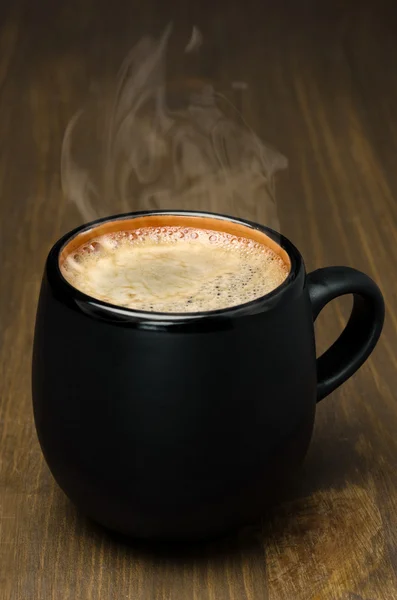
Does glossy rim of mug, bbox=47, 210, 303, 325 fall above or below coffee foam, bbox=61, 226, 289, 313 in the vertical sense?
above

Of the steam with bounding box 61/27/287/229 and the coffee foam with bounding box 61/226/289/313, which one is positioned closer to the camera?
the coffee foam with bounding box 61/226/289/313

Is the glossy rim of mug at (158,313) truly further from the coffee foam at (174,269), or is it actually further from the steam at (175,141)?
the steam at (175,141)

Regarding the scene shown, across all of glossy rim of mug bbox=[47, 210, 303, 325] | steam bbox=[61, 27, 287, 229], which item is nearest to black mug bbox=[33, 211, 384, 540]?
glossy rim of mug bbox=[47, 210, 303, 325]

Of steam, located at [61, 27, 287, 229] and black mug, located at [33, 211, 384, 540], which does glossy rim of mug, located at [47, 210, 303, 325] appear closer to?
black mug, located at [33, 211, 384, 540]

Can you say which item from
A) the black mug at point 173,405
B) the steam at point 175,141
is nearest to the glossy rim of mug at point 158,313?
the black mug at point 173,405

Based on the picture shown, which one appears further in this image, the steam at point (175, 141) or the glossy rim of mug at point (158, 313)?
the steam at point (175, 141)

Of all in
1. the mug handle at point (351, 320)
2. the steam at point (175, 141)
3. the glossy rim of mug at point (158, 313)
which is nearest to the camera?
the glossy rim of mug at point (158, 313)

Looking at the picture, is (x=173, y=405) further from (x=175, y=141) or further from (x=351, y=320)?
(x=175, y=141)

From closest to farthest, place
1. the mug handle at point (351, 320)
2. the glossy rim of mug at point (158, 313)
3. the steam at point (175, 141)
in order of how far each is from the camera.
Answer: the glossy rim of mug at point (158, 313)
the mug handle at point (351, 320)
the steam at point (175, 141)
